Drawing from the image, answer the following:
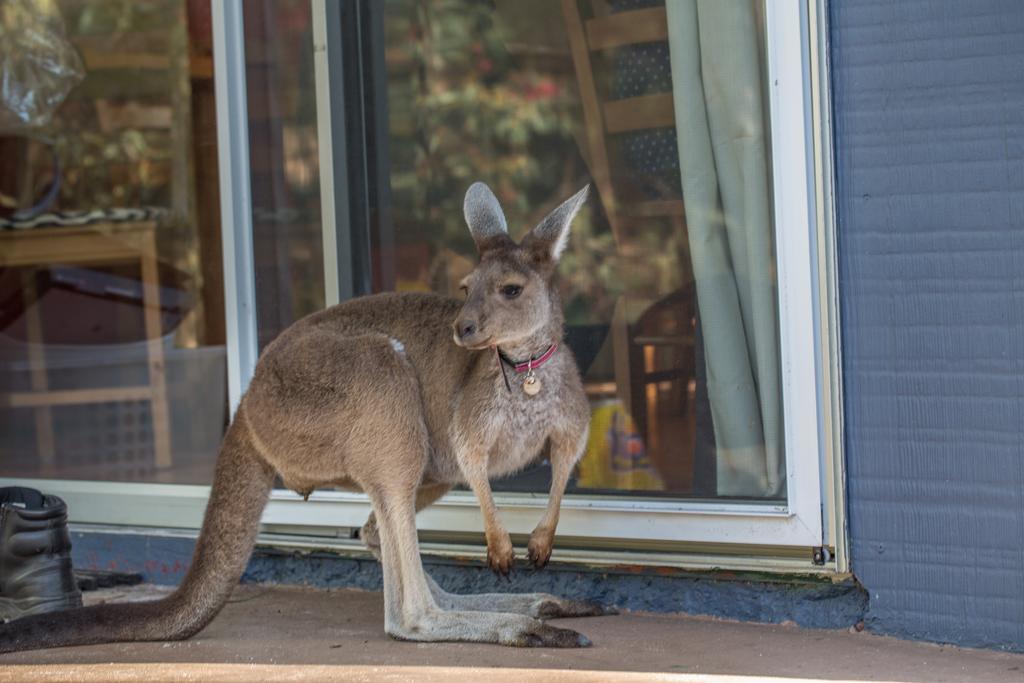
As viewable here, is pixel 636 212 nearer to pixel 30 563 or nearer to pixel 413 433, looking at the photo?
pixel 413 433

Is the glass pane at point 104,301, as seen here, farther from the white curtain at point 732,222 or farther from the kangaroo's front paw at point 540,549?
the white curtain at point 732,222

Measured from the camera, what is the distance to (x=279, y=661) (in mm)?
2936

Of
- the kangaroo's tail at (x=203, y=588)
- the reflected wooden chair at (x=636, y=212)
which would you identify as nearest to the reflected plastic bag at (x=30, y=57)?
the reflected wooden chair at (x=636, y=212)

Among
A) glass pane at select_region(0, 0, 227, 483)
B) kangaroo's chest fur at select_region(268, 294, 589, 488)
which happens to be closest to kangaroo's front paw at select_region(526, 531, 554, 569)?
kangaroo's chest fur at select_region(268, 294, 589, 488)

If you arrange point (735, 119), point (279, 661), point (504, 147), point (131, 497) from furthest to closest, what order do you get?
1. point (131, 497)
2. point (504, 147)
3. point (735, 119)
4. point (279, 661)

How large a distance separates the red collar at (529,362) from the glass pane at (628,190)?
51 cm

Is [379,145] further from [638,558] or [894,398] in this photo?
[894,398]

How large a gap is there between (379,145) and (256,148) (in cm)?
42

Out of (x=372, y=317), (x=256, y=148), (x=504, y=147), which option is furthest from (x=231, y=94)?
(x=372, y=317)

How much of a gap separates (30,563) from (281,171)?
4.75 ft

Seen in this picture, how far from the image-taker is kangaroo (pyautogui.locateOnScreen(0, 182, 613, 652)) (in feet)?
9.73

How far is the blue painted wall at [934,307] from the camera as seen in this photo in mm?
2822

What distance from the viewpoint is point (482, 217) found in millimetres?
3168

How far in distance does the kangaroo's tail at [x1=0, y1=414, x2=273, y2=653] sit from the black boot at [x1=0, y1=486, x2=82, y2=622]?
0.41 meters
